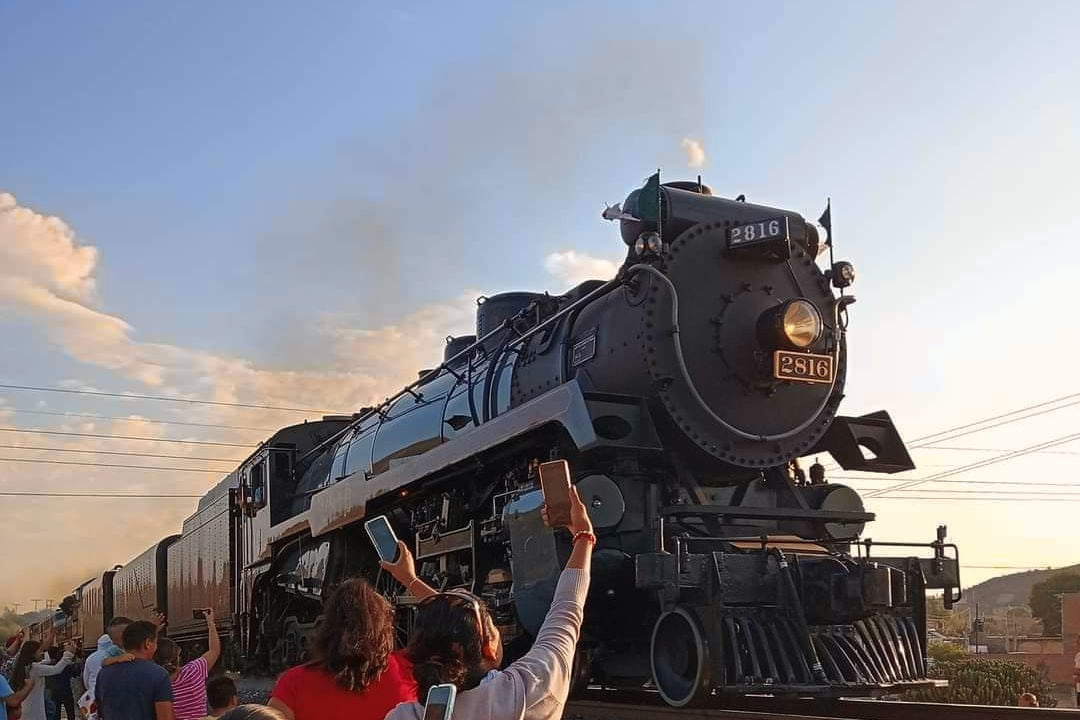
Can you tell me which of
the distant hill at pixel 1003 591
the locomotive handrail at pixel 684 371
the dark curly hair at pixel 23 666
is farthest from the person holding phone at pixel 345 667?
the distant hill at pixel 1003 591

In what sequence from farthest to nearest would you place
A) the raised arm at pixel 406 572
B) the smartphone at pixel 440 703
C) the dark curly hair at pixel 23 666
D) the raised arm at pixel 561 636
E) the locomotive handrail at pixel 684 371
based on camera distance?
the dark curly hair at pixel 23 666
the locomotive handrail at pixel 684 371
the raised arm at pixel 406 572
the raised arm at pixel 561 636
the smartphone at pixel 440 703

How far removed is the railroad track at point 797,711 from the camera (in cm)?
607

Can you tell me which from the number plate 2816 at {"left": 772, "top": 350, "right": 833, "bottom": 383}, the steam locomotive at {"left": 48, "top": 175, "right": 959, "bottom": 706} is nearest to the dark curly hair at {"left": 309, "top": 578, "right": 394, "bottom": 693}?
the steam locomotive at {"left": 48, "top": 175, "right": 959, "bottom": 706}

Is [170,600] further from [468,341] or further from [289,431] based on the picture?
[468,341]

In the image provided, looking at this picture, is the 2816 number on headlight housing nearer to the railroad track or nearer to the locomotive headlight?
the locomotive headlight

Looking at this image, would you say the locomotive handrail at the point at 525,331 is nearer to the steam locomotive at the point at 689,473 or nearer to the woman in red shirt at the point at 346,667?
the steam locomotive at the point at 689,473

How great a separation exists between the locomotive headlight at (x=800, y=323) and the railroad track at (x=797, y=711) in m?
2.39

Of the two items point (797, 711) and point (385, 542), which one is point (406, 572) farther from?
point (797, 711)

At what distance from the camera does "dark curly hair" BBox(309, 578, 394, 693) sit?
2.93 m

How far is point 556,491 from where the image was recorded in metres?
2.88

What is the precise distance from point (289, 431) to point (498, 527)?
7611mm

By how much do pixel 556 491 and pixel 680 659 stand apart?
401 centimetres

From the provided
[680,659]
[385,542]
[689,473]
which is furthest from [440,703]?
[689,473]

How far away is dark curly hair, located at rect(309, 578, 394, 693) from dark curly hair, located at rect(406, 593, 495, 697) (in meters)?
0.40
